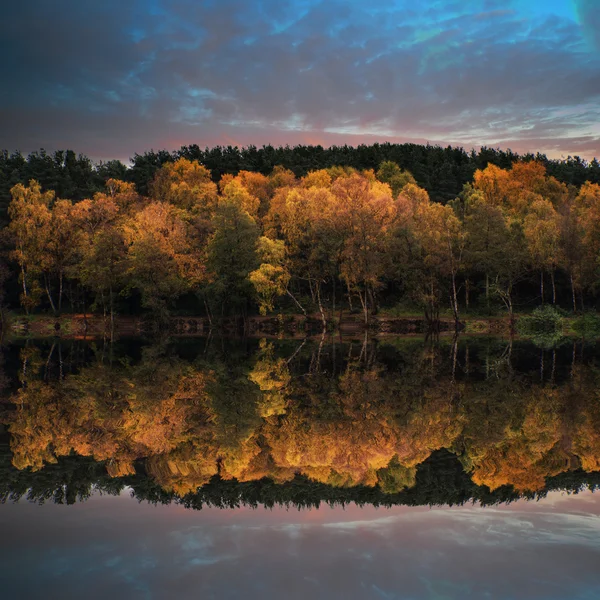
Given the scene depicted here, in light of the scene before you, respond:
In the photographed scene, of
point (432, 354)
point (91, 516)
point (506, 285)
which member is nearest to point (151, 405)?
point (91, 516)

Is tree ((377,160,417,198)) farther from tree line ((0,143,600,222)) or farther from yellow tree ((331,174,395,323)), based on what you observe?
yellow tree ((331,174,395,323))

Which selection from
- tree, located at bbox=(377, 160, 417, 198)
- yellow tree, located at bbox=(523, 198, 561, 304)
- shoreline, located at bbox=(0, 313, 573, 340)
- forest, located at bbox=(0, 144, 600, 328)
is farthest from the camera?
tree, located at bbox=(377, 160, 417, 198)

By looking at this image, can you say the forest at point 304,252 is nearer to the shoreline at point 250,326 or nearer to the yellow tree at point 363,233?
the yellow tree at point 363,233

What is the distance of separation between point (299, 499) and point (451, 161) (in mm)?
138574

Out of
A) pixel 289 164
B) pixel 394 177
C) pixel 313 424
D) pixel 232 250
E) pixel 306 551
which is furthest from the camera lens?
pixel 289 164

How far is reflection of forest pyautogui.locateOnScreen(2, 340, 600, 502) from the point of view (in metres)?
12.9

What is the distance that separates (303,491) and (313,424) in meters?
5.87

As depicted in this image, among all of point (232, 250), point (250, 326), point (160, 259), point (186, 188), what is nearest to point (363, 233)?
point (232, 250)

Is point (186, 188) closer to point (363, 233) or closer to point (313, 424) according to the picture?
point (363, 233)

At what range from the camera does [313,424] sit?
1744 centimetres

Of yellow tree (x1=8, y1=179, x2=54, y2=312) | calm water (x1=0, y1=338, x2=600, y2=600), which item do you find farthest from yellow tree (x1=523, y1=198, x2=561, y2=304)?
yellow tree (x1=8, y1=179, x2=54, y2=312)

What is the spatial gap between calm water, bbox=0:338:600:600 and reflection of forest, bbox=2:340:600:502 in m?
0.08

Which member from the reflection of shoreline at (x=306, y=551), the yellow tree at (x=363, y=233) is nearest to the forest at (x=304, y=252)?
the yellow tree at (x=363, y=233)

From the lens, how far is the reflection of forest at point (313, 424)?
1286cm
